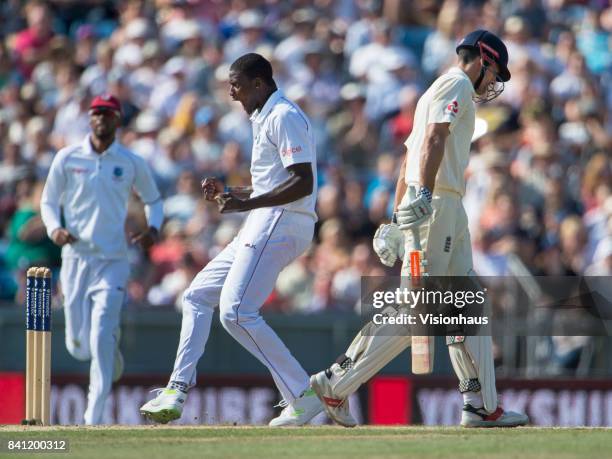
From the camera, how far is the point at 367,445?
7.67m

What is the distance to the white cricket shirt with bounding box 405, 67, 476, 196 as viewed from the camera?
8422mm

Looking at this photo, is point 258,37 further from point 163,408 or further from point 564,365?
point 163,408

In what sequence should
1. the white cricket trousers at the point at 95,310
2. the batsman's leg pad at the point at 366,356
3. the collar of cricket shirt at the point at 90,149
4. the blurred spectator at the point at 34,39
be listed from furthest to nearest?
1. the blurred spectator at the point at 34,39
2. the collar of cricket shirt at the point at 90,149
3. the white cricket trousers at the point at 95,310
4. the batsman's leg pad at the point at 366,356

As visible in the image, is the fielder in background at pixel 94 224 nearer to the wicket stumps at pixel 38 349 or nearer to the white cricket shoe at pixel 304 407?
the wicket stumps at pixel 38 349

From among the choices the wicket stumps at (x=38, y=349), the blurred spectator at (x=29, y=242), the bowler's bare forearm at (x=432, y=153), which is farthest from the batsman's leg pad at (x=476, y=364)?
the blurred spectator at (x=29, y=242)

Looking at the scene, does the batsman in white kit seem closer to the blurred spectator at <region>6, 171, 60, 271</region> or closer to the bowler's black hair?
the bowler's black hair

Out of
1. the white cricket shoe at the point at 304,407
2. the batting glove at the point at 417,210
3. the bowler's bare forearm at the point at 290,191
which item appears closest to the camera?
the batting glove at the point at 417,210

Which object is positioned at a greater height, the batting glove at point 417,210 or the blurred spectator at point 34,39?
the blurred spectator at point 34,39

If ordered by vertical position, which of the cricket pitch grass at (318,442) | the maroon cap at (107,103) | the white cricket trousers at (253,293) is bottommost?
the cricket pitch grass at (318,442)

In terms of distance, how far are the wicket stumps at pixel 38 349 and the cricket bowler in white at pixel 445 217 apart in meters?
2.04

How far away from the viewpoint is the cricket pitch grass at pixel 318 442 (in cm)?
724

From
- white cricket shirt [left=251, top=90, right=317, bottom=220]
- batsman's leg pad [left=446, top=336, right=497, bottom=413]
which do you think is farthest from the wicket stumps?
batsman's leg pad [left=446, top=336, right=497, bottom=413]

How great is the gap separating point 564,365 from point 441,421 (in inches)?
47.8

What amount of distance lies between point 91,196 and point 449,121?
3.91 m
